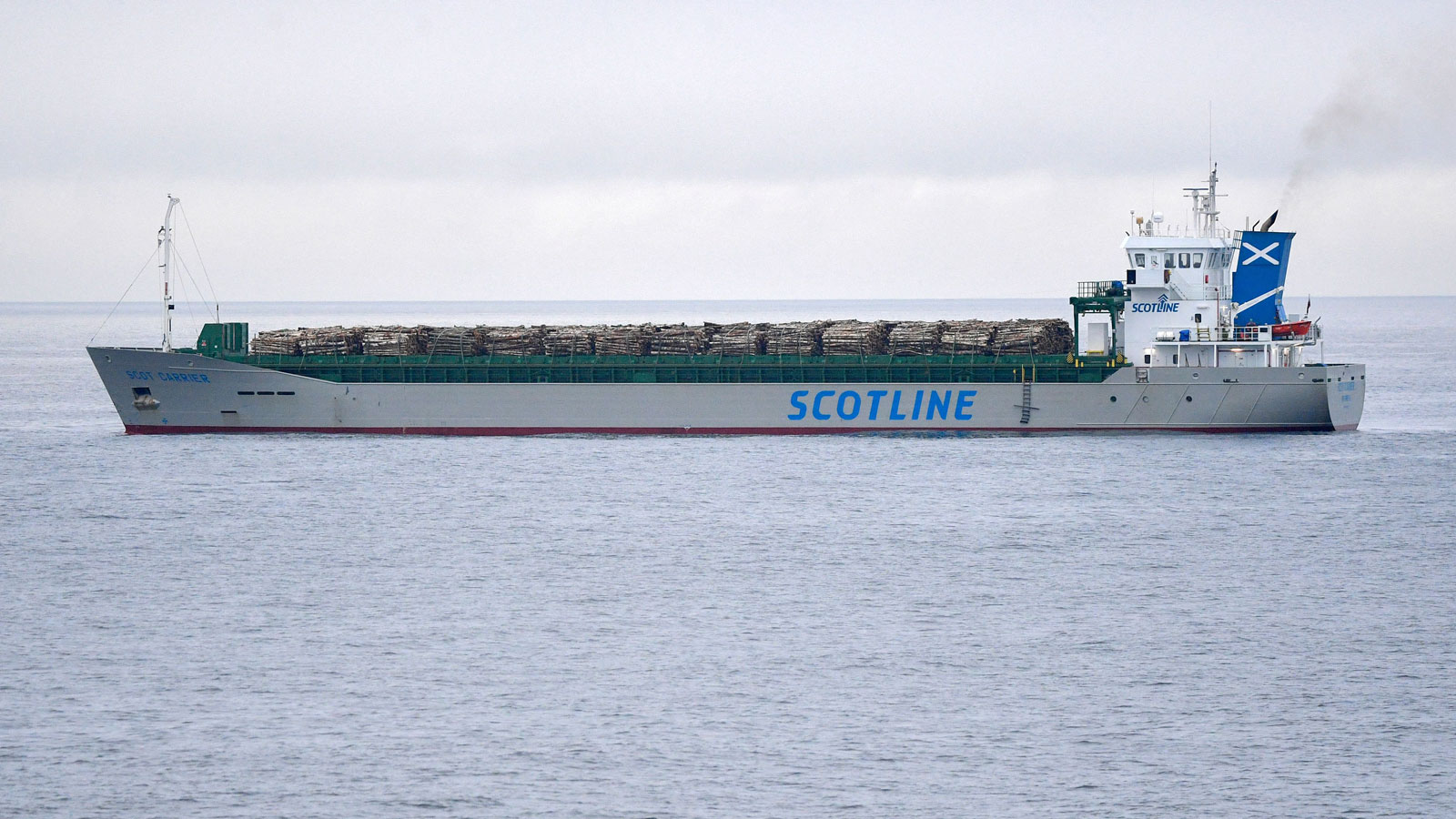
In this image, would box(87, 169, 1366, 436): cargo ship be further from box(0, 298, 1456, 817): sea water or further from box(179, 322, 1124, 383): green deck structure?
box(0, 298, 1456, 817): sea water

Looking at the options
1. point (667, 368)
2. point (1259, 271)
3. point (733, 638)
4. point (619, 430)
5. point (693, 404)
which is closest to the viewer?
point (733, 638)

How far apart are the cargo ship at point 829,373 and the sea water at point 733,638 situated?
3562 millimetres

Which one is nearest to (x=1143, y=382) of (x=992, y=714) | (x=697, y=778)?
(x=992, y=714)

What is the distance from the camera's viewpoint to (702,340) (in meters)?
73.1

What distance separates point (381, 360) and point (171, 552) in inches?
992

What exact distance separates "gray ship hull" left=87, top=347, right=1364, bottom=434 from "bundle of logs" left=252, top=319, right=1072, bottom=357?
2318 mm

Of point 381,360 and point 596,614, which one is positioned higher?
point 381,360

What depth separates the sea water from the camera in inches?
1112

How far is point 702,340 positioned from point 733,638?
36786 mm

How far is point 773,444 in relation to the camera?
72625 mm

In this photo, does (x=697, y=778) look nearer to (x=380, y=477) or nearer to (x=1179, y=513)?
(x=1179, y=513)

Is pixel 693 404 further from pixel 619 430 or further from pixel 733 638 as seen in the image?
pixel 733 638

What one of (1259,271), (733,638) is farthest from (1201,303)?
(733,638)

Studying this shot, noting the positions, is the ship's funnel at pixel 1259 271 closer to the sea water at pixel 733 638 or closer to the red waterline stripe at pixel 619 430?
the red waterline stripe at pixel 619 430
